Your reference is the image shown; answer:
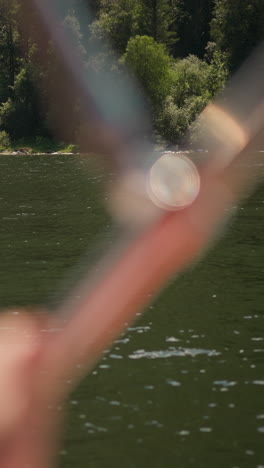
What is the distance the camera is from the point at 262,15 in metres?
106

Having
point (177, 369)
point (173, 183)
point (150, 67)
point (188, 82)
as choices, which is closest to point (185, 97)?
point (188, 82)

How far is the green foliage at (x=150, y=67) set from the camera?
111875mm

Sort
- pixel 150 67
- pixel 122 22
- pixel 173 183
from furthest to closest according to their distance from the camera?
pixel 122 22, pixel 150 67, pixel 173 183

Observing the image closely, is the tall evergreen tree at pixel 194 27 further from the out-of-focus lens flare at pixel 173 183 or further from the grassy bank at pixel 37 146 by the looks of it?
the out-of-focus lens flare at pixel 173 183

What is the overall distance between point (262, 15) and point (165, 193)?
59.9m

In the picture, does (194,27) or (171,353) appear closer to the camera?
(171,353)

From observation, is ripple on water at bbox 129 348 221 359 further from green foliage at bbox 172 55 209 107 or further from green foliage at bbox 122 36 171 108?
green foliage at bbox 122 36 171 108

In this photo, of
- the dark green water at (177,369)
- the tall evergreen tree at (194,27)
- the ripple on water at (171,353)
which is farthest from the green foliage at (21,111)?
the ripple on water at (171,353)

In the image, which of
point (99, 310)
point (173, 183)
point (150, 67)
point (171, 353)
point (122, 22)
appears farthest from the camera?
point (122, 22)

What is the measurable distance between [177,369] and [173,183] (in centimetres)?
4636

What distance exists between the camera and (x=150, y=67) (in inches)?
4437

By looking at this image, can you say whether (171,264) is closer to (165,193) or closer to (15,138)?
(165,193)

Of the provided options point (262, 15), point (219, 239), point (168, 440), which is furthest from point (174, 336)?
point (262, 15)

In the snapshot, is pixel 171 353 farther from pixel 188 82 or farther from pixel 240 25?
pixel 188 82
